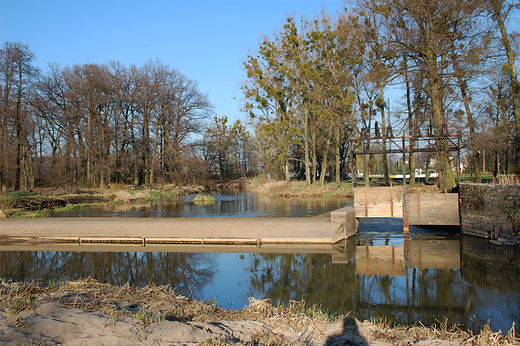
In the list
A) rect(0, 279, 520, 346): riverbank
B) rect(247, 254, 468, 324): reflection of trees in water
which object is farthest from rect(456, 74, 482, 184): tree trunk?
rect(0, 279, 520, 346): riverbank

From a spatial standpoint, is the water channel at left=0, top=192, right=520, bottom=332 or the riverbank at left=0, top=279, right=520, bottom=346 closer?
the riverbank at left=0, top=279, right=520, bottom=346

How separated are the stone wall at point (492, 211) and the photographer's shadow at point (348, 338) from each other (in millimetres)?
10488

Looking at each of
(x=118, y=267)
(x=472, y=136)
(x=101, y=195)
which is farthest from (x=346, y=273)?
(x=101, y=195)

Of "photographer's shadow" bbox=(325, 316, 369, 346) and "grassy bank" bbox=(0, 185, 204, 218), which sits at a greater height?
"grassy bank" bbox=(0, 185, 204, 218)

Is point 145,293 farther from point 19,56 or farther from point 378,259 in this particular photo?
point 19,56

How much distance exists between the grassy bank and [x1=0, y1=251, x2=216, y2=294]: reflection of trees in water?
7.74 meters

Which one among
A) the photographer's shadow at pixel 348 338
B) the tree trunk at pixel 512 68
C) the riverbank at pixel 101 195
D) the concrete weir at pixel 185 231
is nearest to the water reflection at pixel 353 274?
the concrete weir at pixel 185 231

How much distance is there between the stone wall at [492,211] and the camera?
1343 cm

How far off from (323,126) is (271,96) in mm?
6240

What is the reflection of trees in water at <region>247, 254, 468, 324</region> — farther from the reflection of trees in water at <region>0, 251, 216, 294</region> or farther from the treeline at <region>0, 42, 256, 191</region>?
the treeline at <region>0, 42, 256, 191</region>

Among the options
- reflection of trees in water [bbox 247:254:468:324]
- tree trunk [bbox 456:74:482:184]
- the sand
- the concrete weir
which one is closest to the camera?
the sand

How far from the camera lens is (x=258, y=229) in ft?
46.3

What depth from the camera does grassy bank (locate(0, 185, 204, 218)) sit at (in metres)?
20.5

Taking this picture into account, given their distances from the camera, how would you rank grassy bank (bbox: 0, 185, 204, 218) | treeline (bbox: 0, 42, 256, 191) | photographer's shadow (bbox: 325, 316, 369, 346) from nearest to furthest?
1. photographer's shadow (bbox: 325, 316, 369, 346)
2. grassy bank (bbox: 0, 185, 204, 218)
3. treeline (bbox: 0, 42, 256, 191)
